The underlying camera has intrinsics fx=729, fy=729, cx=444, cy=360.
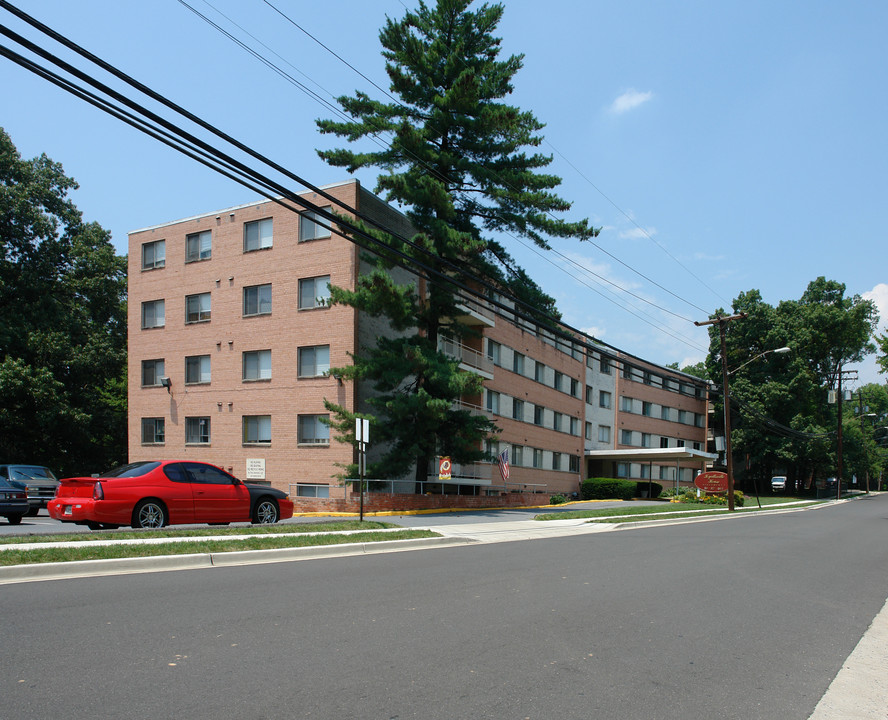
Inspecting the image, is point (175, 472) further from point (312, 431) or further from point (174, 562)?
point (312, 431)

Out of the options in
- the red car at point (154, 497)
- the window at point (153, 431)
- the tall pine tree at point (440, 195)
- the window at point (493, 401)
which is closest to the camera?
the red car at point (154, 497)

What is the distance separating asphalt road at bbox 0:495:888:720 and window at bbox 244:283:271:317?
73.2ft

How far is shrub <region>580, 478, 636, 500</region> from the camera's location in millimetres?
45062

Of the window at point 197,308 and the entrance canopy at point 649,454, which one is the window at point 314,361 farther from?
the entrance canopy at point 649,454

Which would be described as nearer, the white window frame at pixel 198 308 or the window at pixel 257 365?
the window at pixel 257 365

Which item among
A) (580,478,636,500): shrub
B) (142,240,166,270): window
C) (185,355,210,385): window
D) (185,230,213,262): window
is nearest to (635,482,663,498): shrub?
(580,478,636,500): shrub

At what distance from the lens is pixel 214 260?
33062mm

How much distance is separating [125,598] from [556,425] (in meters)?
40.3

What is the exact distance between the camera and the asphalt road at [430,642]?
4.57 metres

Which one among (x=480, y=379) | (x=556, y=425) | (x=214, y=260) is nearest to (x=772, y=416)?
(x=556, y=425)

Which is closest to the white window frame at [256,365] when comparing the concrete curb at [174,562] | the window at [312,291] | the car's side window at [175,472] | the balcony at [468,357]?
the window at [312,291]

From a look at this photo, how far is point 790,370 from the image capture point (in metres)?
59.7

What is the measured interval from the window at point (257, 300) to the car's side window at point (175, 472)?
56.6 feet

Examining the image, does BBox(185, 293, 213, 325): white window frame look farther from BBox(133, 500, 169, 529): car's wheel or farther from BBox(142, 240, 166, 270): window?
BBox(133, 500, 169, 529): car's wheel
